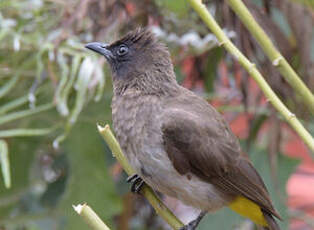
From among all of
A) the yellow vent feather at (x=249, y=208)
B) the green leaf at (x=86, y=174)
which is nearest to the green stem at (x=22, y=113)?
the green leaf at (x=86, y=174)

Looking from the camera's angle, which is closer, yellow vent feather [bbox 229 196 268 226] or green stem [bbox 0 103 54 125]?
yellow vent feather [bbox 229 196 268 226]

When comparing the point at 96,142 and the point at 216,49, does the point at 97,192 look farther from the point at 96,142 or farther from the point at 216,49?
the point at 216,49

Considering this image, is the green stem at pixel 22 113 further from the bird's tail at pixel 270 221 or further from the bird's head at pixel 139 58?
the bird's tail at pixel 270 221

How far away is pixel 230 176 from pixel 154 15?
77cm

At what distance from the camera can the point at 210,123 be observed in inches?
78.5

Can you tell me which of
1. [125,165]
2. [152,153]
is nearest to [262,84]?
[125,165]

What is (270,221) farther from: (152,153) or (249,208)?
(152,153)

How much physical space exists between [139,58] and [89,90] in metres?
0.28

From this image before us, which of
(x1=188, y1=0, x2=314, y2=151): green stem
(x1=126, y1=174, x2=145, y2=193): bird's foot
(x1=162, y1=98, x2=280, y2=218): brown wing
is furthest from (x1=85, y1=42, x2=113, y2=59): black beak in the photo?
(x1=188, y1=0, x2=314, y2=151): green stem

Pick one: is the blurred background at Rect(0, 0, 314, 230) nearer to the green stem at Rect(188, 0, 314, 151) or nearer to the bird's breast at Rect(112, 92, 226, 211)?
the bird's breast at Rect(112, 92, 226, 211)

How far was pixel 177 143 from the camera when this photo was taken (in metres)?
1.94

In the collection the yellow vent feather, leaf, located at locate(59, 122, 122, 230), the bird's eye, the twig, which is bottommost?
the yellow vent feather

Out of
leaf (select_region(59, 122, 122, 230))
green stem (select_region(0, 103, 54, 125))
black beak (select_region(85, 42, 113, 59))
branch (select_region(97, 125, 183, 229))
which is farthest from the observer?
leaf (select_region(59, 122, 122, 230))

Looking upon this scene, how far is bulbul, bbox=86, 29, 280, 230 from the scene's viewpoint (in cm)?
192
